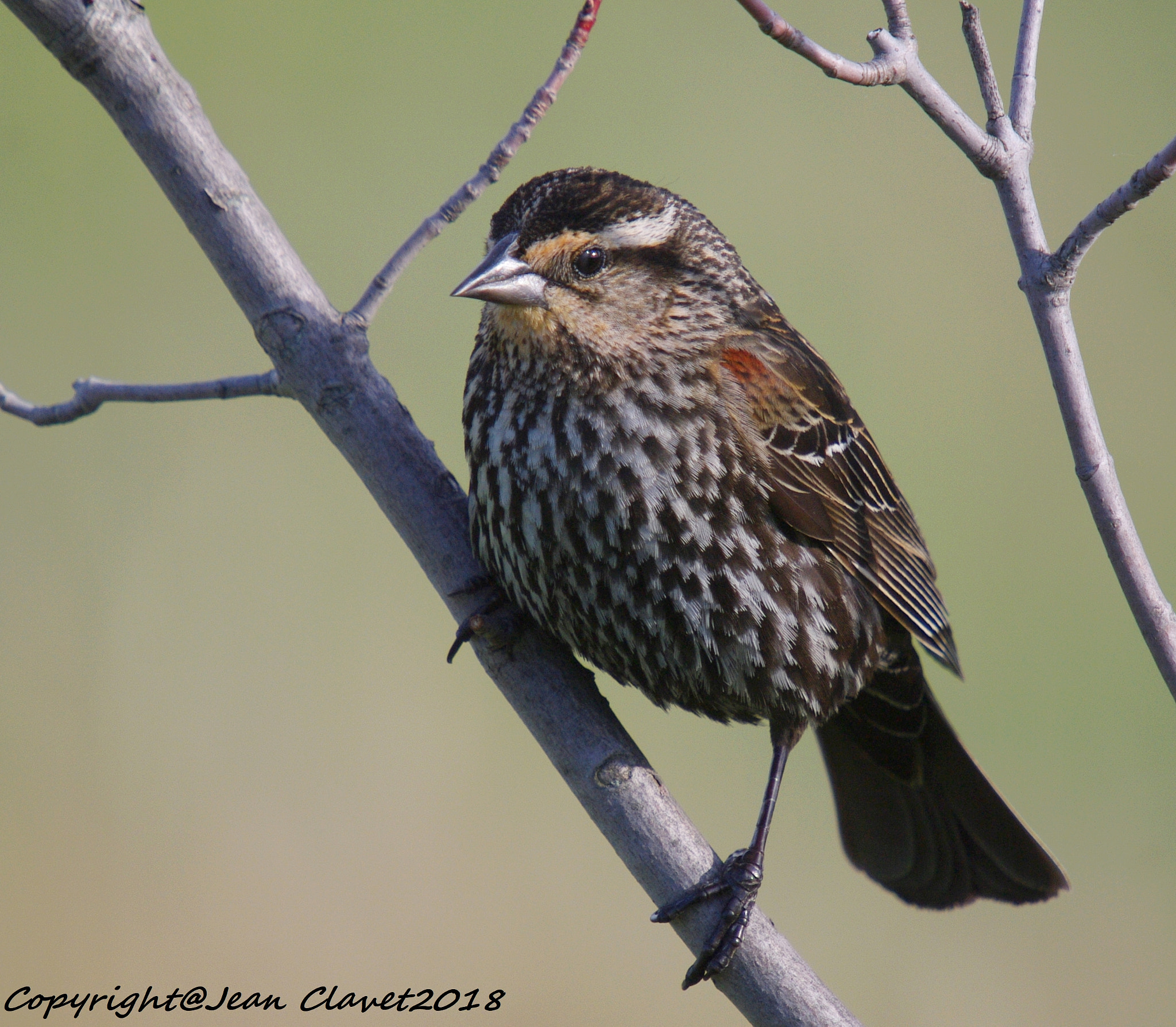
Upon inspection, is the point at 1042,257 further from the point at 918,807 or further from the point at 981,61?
the point at 918,807

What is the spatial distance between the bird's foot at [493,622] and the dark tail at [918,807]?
0.99m

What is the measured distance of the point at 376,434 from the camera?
229 centimetres

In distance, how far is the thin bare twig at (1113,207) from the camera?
5.31ft

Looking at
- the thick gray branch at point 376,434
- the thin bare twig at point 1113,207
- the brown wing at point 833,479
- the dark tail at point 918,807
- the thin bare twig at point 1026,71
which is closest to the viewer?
the thin bare twig at point 1113,207

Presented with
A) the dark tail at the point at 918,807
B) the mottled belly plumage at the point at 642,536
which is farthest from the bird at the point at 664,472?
the dark tail at the point at 918,807

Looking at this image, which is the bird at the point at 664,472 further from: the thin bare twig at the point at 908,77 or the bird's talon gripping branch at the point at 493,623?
the thin bare twig at the point at 908,77

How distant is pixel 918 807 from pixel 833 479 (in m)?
1.02

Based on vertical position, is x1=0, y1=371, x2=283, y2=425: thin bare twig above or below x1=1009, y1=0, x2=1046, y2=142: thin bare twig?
below

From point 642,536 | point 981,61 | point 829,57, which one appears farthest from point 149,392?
point 981,61

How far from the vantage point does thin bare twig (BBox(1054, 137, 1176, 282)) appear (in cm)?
162

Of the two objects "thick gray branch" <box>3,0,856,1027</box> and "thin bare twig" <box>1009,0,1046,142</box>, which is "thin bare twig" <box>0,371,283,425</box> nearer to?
"thick gray branch" <box>3,0,856,1027</box>

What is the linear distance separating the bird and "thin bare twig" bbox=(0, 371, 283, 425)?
468 millimetres

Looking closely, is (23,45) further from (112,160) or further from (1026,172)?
(1026,172)

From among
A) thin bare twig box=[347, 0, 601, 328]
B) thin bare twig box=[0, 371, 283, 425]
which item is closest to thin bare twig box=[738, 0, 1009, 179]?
thin bare twig box=[347, 0, 601, 328]
